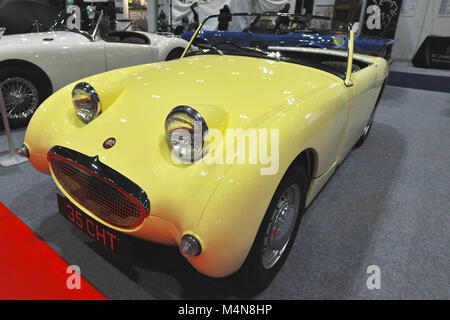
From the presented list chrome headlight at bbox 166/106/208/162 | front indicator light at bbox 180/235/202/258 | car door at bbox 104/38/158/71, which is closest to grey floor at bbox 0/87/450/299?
front indicator light at bbox 180/235/202/258

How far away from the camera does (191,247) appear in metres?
1.12

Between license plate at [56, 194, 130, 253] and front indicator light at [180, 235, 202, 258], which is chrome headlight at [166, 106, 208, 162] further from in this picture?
license plate at [56, 194, 130, 253]

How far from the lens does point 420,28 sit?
912 centimetres

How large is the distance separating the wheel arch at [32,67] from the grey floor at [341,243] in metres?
0.72

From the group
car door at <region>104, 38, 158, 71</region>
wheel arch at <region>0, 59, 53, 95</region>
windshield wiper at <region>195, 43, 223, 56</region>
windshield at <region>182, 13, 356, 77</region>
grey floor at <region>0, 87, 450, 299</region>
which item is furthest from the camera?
car door at <region>104, 38, 158, 71</region>

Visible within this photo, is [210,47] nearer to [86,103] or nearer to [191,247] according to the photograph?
[86,103]

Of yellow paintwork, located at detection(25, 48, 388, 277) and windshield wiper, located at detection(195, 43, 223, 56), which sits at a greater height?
windshield wiper, located at detection(195, 43, 223, 56)

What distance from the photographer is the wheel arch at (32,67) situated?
10.6ft

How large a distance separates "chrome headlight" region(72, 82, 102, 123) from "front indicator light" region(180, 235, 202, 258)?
0.87 metres

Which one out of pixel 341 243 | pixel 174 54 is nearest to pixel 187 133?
pixel 341 243

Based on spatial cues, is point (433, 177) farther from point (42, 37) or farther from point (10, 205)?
point (42, 37)

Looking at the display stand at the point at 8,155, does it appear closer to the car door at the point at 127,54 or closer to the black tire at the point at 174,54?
the car door at the point at 127,54

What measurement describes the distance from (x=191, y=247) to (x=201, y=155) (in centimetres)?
35

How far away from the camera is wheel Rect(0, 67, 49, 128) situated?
10.6 ft
